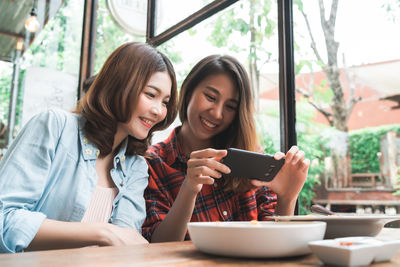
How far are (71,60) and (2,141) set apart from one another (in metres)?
1.29

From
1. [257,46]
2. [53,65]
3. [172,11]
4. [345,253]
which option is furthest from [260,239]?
[53,65]

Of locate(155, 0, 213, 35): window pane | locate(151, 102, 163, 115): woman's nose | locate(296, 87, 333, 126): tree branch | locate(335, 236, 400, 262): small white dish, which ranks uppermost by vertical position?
locate(155, 0, 213, 35): window pane

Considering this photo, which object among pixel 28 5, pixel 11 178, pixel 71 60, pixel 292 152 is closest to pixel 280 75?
pixel 292 152

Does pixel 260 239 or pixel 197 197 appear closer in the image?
pixel 260 239

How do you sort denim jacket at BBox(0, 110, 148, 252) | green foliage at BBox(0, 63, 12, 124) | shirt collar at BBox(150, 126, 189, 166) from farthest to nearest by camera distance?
green foliage at BBox(0, 63, 12, 124) → shirt collar at BBox(150, 126, 189, 166) → denim jacket at BBox(0, 110, 148, 252)

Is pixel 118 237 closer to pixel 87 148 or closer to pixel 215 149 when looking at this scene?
pixel 87 148

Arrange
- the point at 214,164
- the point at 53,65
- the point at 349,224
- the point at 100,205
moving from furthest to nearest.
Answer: the point at 53,65, the point at 100,205, the point at 214,164, the point at 349,224

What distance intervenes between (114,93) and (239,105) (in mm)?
580

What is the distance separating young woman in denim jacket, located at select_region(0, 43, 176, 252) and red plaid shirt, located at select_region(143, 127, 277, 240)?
0.10 meters

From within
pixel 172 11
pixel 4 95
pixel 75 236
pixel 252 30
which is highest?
pixel 172 11

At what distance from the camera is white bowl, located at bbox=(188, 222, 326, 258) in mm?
543

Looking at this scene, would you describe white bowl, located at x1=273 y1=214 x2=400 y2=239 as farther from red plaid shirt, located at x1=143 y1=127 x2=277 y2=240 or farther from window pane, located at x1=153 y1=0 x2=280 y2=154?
window pane, located at x1=153 y1=0 x2=280 y2=154

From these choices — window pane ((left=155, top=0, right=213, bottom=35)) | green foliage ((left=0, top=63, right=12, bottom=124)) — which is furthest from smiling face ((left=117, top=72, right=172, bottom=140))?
green foliage ((left=0, top=63, right=12, bottom=124))

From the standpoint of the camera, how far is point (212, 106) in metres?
1.62
